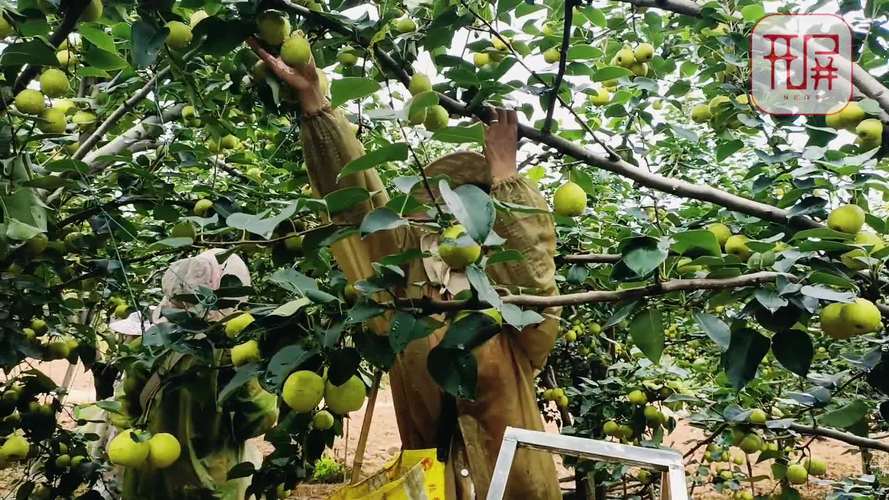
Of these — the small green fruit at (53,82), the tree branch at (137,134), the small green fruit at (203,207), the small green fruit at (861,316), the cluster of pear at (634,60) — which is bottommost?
the small green fruit at (861,316)

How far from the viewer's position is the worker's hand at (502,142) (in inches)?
59.2

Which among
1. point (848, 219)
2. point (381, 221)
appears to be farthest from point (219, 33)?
point (848, 219)

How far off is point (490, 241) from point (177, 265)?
1753 millimetres

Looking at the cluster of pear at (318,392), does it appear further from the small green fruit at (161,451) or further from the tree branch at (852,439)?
the tree branch at (852,439)

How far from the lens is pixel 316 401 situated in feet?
4.22

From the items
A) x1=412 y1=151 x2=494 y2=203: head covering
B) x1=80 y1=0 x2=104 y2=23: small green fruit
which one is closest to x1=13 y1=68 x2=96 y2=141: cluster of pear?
x1=80 y1=0 x2=104 y2=23: small green fruit

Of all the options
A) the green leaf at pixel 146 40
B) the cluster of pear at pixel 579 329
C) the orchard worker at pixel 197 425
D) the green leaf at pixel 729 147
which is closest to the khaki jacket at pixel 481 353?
the green leaf at pixel 146 40

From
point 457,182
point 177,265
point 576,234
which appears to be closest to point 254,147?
point 177,265

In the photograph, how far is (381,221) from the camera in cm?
95

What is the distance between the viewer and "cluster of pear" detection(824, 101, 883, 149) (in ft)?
4.78

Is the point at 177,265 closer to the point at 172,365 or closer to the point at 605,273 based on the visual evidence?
the point at 172,365

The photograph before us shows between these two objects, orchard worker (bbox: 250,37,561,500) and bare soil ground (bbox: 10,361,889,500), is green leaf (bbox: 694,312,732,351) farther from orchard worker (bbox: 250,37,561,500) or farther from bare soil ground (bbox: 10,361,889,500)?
bare soil ground (bbox: 10,361,889,500)

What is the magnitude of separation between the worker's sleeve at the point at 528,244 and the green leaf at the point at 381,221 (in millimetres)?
577

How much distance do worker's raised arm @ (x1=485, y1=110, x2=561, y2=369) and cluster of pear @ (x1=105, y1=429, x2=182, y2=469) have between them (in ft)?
3.04
